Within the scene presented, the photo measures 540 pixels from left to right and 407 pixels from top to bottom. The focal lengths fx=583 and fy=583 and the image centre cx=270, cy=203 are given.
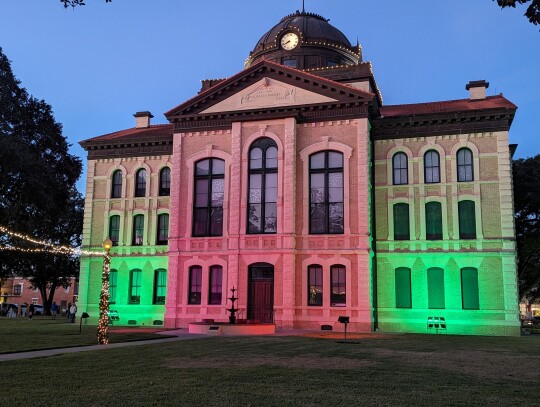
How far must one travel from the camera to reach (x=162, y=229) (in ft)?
121

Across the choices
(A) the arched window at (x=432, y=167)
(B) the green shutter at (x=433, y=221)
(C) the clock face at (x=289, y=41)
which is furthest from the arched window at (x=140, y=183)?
(B) the green shutter at (x=433, y=221)

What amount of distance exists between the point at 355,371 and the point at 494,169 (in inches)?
845

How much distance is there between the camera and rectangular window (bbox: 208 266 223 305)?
32656 mm

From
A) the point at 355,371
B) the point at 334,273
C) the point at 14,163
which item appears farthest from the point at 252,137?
the point at 355,371

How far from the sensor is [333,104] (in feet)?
105

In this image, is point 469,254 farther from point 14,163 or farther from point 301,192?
point 14,163

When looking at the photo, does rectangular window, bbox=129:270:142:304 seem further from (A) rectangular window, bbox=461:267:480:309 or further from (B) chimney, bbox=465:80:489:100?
(B) chimney, bbox=465:80:489:100

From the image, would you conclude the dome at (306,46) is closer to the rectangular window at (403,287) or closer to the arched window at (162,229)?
the arched window at (162,229)

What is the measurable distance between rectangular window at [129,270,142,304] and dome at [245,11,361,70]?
666 inches

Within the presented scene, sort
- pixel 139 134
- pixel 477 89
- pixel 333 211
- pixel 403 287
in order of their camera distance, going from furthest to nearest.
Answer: pixel 139 134, pixel 477 89, pixel 333 211, pixel 403 287

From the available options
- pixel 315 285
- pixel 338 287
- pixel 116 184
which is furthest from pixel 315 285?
pixel 116 184

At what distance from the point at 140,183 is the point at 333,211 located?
13.5m

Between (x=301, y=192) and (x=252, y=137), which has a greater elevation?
(x=252, y=137)

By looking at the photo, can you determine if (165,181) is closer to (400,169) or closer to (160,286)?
(160,286)
